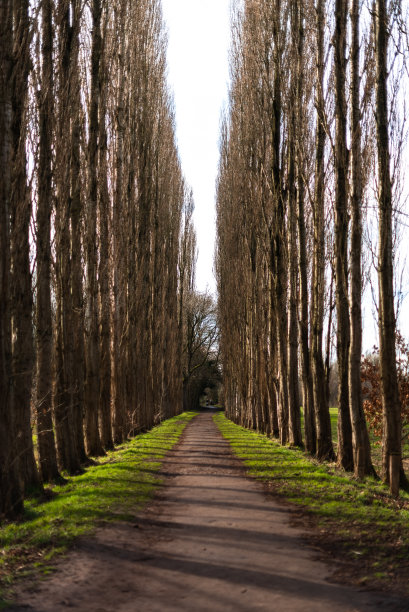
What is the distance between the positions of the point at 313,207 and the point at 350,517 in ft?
28.2

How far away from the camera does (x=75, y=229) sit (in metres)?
13.3

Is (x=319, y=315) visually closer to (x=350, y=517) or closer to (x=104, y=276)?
(x=104, y=276)

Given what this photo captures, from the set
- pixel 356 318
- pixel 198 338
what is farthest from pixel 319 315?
pixel 198 338

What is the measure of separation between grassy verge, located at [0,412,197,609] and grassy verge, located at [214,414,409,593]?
2.11 meters

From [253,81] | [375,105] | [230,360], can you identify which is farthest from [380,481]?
[230,360]

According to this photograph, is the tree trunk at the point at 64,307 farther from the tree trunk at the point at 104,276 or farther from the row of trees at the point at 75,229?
the tree trunk at the point at 104,276

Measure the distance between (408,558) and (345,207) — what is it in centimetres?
821

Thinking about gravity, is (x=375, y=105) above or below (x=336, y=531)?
above

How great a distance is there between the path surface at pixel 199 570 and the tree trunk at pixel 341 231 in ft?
14.6

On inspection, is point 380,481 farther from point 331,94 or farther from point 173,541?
point 331,94

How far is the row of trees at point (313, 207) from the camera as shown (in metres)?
11.5

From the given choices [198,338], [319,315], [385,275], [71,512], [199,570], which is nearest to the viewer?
[199,570]

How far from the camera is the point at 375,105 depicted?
38.0 ft

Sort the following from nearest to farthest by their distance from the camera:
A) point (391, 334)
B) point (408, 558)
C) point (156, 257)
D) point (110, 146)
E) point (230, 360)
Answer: point (408, 558), point (391, 334), point (110, 146), point (156, 257), point (230, 360)
